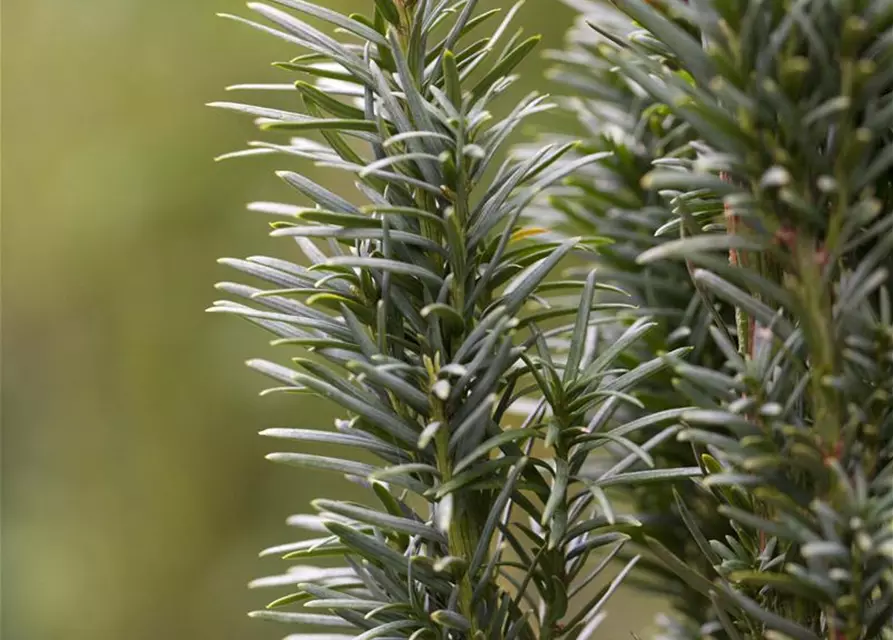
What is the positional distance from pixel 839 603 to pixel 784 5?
160 millimetres

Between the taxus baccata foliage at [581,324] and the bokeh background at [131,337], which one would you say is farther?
the bokeh background at [131,337]

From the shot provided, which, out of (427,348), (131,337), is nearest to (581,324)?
(427,348)

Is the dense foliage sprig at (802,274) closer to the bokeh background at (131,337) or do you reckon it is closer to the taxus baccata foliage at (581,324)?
the taxus baccata foliage at (581,324)

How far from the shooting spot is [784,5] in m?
0.24

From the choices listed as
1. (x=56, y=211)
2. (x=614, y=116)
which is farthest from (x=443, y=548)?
(x=56, y=211)

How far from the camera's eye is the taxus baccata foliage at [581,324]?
237mm

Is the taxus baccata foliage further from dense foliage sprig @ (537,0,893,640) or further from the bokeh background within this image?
the bokeh background

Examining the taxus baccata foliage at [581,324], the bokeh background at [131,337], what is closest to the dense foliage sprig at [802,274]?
the taxus baccata foliage at [581,324]

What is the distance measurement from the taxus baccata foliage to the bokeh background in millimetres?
742

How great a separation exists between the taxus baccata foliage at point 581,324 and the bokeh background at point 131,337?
2.44 ft

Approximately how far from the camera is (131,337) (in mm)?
1093

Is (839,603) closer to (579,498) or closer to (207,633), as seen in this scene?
(579,498)

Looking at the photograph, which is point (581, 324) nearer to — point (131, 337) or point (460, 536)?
point (460, 536)

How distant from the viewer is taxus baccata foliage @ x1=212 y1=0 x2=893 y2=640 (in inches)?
9.3
